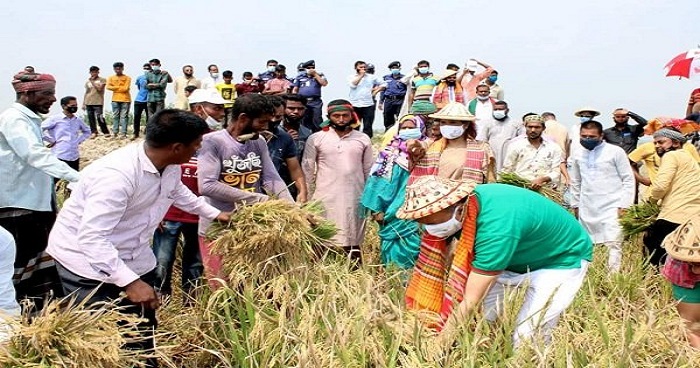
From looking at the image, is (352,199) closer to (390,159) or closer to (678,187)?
(390,159)

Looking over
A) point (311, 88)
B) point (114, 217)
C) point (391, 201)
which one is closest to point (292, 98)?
point (391, 201)

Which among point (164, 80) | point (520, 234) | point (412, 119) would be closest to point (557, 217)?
point (520, 234)

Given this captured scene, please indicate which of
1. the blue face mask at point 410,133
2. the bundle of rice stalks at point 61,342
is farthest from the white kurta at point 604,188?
the bundle of rice stalks at point 61,342

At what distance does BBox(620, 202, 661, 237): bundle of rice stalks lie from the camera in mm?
4984

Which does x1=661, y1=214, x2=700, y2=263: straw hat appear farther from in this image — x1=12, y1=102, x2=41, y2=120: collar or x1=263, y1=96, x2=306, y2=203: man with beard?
x1=12, y1=102, x2=41, y2=120: collar

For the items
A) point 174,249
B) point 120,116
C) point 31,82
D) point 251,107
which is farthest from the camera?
point 120,116

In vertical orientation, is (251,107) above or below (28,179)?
above

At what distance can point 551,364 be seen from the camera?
8.10ft

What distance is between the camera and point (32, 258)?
3980 mm

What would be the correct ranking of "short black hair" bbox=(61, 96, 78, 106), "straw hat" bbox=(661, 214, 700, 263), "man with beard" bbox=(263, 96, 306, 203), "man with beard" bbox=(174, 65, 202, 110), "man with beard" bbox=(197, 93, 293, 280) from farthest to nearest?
"man with beard" bbox=(174, 65, 202, 110)
"short black hair" bbox=(61, 96, 78, 106)
"man with beard" bbox=(263, 96, 306, 203)
"man with beard" bbox=(197, 93, 293, 280)
"straw hat" bbox=(661, 214, 700, 263)

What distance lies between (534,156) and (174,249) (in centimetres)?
336

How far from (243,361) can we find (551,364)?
124 centimetres

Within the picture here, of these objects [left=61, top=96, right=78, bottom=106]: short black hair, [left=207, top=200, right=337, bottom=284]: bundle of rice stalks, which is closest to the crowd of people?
[left=207, top=200, right=337, bottom=284]: bundle of rice stalks

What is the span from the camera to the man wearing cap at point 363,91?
10571 mm
